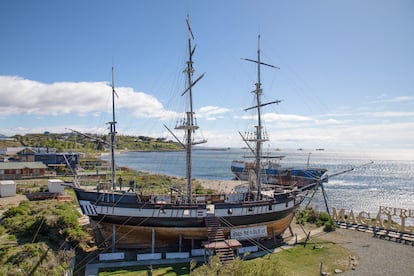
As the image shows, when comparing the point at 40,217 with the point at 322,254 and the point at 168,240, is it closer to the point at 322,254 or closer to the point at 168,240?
the point at 168,240

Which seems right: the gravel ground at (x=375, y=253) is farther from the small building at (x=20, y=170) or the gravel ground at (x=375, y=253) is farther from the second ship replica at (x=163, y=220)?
the small building at (x=20, y=170)

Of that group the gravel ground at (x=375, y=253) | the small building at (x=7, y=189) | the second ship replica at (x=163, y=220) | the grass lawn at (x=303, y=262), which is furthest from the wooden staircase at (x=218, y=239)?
the small building at (x=7, y=189)

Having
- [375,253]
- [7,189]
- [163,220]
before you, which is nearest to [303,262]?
[375,253]

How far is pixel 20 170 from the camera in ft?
154

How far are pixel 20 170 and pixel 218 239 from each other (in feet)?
138

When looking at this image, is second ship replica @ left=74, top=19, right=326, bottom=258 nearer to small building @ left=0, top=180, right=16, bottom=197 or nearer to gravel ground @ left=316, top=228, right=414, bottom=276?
gravel ground @ left=316, top=228, right=414, bottom=276

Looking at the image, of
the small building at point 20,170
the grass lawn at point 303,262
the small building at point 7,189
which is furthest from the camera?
the small building at point 20,170

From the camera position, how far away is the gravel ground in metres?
16.5

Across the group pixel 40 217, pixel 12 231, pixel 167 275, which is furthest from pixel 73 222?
pixel 167 275

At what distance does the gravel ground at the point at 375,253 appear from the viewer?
16.5m

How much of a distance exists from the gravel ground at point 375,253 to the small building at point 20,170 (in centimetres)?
4468

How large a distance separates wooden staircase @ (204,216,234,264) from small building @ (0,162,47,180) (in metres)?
39.8

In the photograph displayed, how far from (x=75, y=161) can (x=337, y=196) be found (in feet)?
172

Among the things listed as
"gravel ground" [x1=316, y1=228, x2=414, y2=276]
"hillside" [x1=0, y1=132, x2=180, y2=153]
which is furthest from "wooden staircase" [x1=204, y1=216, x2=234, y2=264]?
"hillside" [x1=0, y1=132, x2=180, y2=153]
